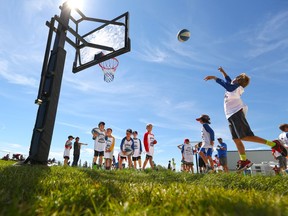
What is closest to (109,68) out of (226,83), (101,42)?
(101,42)

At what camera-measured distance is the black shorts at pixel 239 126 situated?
5961 millimetres

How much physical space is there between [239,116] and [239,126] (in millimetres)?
282

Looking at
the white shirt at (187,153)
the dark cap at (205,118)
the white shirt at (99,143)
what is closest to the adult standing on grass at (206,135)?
the dark cap at (205,118)

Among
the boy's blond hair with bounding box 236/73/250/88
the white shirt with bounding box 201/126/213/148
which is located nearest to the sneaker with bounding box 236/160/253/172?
the boy's blond hair with bounding box 236/73/250/88

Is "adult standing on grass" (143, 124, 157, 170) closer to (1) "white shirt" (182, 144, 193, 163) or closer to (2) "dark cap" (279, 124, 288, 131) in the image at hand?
(1) "white shirt" (182, 144, 193, 163)

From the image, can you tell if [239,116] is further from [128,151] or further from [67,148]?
[67,148]

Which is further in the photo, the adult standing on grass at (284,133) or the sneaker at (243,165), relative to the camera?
the adult standing on grass at (284,133)

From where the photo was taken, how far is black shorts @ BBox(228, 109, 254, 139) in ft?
19.6

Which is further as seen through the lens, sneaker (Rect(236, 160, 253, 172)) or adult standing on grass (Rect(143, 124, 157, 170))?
adult standing on grass (Rect(143, 124, 157, 170))

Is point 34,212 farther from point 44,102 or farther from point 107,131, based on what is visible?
point 107,131

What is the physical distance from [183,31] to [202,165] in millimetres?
8711

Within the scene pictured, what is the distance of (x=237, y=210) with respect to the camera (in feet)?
4.85

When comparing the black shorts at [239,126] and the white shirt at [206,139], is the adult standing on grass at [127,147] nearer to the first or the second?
the white shirt at [206,139]

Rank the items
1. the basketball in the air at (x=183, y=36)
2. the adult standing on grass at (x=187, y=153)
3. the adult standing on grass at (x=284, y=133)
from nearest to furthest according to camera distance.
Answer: the adult standing on grass at (x=284, y=133) → the basketball in the air at (x=183, y=36) → the adult standing on grass at (x=187, y=153)
